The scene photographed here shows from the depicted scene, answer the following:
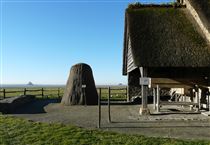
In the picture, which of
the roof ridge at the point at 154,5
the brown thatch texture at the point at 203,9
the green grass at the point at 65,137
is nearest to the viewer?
the green grass at the point at 65,137

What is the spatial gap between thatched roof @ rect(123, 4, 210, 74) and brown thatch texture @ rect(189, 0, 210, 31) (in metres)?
0.79

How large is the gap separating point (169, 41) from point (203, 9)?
2631 millimetres

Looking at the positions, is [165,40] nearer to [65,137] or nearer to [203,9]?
[203,9]

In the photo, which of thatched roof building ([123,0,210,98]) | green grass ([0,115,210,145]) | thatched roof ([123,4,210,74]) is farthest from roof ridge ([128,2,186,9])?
green grass ([0,115,210,145])

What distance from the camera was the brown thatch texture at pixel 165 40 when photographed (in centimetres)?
1582

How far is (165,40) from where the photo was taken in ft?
55.2

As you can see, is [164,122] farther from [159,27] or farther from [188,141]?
[159,27]

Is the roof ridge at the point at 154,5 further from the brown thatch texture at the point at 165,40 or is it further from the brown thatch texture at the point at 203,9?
the brown thatch texture at the point at 203,9

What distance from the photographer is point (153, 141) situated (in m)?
10.1

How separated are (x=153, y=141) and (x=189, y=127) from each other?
3269 mm

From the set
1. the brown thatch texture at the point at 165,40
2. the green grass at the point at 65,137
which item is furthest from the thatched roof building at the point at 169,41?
the green grass at the point at 65,137

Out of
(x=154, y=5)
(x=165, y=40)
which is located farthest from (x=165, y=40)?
(x=154, y=5)

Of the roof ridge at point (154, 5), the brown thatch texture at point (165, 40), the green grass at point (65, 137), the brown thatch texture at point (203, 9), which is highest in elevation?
the roof ridge at point (154, 5)

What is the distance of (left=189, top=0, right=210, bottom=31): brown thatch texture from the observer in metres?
16.8
